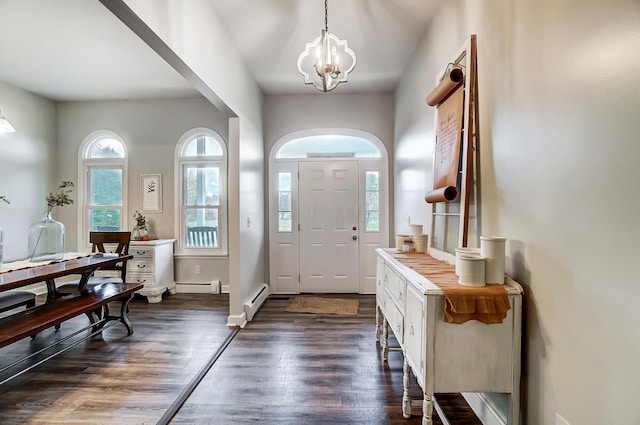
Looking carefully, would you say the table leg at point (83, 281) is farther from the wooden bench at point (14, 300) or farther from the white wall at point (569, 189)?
the white wall at point (569, 189)

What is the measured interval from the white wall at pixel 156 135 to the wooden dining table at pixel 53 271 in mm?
1412

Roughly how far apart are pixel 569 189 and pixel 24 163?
624 centimetres

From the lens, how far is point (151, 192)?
15.4 feet

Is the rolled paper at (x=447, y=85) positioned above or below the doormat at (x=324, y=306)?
above

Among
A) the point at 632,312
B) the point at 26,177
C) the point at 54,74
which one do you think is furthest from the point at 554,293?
Answer: the point at 26,177

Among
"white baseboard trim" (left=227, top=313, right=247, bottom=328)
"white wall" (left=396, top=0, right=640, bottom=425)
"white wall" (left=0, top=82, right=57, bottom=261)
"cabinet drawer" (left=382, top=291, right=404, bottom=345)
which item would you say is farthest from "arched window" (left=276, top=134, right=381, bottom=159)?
"white wall" (left=0, top=82, right=57, bottom=261)

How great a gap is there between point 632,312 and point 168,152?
521cm

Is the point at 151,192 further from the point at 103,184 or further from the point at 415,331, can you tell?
the point at 415,331

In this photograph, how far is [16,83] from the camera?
13.5ft

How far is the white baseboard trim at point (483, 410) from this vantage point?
165cm

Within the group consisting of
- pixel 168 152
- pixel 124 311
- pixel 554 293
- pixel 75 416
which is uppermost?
pixel 168 152

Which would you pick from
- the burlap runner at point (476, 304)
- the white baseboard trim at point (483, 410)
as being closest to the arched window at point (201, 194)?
the white baseboard trim at point (483, 410)

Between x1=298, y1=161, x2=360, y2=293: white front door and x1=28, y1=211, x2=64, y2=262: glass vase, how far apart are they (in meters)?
2.84

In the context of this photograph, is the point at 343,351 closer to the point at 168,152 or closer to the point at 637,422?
the point at 637,422
